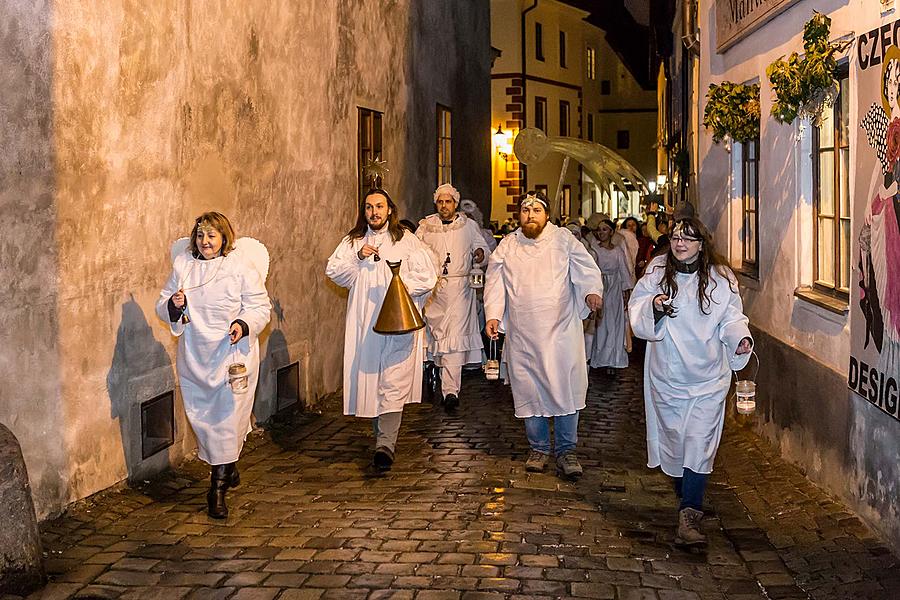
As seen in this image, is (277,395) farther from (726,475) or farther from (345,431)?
(726,475)

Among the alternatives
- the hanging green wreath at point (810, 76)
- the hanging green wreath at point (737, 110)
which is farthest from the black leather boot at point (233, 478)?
the hanging green wreath at point (737, 110)

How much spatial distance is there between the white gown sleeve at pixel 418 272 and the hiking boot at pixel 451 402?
98.6 inches

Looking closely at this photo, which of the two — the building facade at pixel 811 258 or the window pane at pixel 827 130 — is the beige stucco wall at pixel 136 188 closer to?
the building facade at pixel 811 258

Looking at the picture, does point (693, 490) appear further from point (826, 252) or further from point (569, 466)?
point (826, 252)

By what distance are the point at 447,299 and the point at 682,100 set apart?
7348mm

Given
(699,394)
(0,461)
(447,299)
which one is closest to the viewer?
(0,461)

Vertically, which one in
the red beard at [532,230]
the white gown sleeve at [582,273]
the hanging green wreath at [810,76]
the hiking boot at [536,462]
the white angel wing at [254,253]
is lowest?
the hiking boot at [536,462]

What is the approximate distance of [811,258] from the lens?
898 centimetres

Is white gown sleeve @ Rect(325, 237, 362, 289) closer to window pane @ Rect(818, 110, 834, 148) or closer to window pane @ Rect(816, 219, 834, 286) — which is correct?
window pane @ Rect(816, 219, 834, 286)

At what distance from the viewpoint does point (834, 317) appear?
7926 millimetres

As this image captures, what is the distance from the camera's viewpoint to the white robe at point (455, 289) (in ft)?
40.6

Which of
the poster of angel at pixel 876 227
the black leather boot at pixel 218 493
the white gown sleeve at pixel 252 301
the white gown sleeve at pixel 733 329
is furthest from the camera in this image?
the white gown sleeve at pixel 252 301

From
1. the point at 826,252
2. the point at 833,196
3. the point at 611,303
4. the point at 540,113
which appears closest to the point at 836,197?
the point at 833,196

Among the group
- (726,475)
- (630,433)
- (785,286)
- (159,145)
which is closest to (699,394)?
(726,475)
